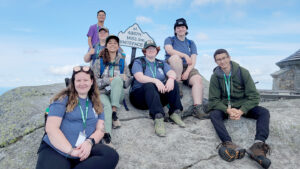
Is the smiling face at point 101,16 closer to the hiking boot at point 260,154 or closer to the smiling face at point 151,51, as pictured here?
the smiling face at point 151,51

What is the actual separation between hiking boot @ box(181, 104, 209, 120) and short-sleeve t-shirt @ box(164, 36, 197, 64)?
58.8 inches

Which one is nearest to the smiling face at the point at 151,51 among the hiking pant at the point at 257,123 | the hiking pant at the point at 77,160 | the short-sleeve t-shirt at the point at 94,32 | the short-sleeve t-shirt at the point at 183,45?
the short-sleeve t-shirt at the point at 183,45

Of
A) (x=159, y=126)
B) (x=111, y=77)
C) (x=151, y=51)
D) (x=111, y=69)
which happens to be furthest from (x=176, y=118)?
(x=111, y=69)

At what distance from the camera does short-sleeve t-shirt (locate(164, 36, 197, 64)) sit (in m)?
6.50

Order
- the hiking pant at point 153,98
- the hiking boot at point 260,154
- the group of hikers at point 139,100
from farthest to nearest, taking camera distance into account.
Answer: the hiking pant at point 153,98
the hiking boot at point 260,154
the group of hikers at point 139,100

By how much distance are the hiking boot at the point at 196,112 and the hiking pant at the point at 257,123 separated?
622 millimetres

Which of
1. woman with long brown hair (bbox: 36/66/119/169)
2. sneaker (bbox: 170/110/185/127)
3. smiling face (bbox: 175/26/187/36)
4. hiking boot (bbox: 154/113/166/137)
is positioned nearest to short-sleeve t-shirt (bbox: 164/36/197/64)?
smiling face (bbox: 175/26/187/36)

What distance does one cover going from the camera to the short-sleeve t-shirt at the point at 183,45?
6504 mm

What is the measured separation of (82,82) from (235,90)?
3483mm

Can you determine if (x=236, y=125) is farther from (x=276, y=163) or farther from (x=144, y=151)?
(x=144, y=151)

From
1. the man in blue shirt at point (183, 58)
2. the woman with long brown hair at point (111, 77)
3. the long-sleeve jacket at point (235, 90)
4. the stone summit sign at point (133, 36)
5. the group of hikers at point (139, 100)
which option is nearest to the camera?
the group of hikers at point (139, 100)

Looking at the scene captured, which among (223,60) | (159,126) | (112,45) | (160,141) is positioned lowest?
(160,141)

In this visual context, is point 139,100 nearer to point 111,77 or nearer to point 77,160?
point 111,77

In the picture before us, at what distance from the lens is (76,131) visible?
10.3ft
